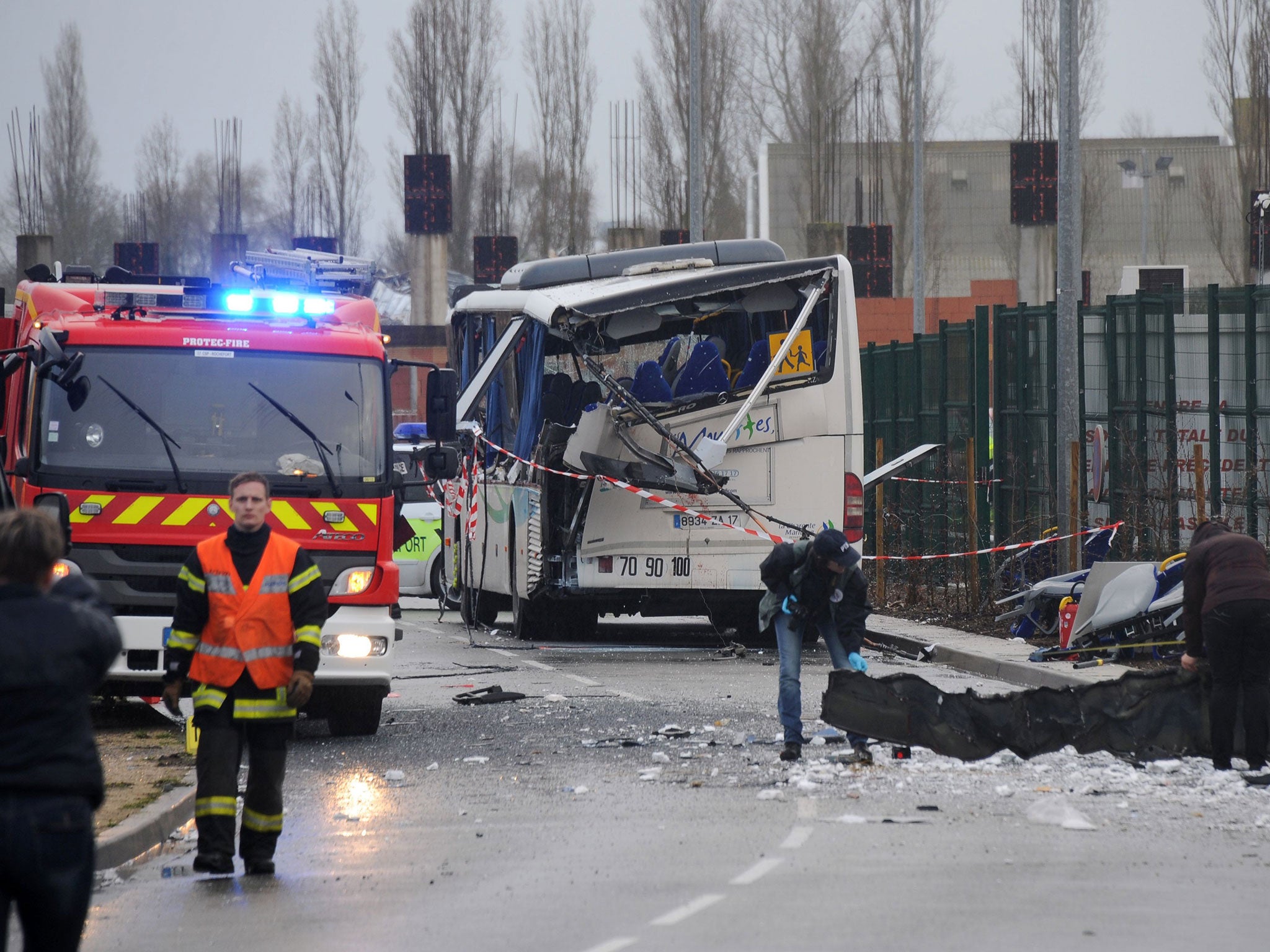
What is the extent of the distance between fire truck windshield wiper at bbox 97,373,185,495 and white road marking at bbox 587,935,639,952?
610 cm

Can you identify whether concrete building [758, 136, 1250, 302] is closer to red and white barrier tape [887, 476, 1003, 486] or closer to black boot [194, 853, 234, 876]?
red and white barrier tape [887, 476, 1003, 486]

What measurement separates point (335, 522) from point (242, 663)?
3.97 m

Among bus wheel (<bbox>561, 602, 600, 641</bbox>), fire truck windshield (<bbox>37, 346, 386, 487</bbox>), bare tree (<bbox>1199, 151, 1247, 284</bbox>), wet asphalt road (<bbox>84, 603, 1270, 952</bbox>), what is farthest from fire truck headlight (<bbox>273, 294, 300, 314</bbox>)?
bare tree (<bbox>1199, 151, 1247, 284</bbox>)

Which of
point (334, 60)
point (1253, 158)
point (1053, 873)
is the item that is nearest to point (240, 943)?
point (1053, 873)

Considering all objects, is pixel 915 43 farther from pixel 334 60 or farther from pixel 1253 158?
pixel 334 60

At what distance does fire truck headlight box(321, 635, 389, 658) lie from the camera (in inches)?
460

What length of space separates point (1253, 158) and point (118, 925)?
4634 cm

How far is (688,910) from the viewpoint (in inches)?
281

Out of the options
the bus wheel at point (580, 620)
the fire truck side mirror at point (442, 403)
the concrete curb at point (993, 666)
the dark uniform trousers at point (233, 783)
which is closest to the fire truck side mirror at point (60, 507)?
the fire truck side mirror at point (442, 403)

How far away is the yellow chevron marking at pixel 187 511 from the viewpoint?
1186cm

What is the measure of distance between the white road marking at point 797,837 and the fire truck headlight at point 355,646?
3667 mm

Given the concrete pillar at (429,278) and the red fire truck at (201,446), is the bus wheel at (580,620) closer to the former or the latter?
the red fire truck at (201,446)

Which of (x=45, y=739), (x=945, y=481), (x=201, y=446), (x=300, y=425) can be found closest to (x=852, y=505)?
(x=945, y=481)

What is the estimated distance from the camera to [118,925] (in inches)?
280
